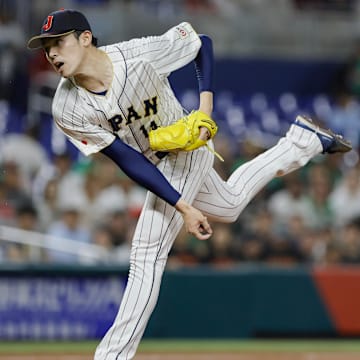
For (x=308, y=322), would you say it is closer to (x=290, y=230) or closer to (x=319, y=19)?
(x=290, y=230)

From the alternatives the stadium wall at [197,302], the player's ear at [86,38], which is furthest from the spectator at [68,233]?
the player's ear at [86,38]

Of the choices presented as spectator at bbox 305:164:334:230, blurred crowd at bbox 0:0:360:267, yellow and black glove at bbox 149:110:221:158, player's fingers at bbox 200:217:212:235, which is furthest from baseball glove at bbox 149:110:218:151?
spectator at bbox 305:164:334:230

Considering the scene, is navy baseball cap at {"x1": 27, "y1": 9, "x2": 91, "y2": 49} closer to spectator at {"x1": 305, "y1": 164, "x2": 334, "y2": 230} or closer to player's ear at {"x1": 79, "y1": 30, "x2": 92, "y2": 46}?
player's ear at {"x1": 79, "y1": 30, "x2": 92, "y2": 46}

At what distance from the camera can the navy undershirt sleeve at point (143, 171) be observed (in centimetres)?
520

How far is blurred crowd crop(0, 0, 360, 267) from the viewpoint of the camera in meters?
9.12

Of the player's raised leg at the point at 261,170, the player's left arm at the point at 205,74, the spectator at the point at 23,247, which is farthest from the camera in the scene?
the spectator at the point at 23,247

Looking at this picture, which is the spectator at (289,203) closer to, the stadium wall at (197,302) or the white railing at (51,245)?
the stadium wall at (197,302)

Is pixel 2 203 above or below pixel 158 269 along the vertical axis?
below

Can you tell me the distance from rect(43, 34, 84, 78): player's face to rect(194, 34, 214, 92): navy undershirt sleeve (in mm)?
821

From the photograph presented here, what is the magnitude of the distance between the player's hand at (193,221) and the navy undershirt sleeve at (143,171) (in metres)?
0.05

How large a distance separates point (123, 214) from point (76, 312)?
3.61 feet

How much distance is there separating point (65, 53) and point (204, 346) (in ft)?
13.1

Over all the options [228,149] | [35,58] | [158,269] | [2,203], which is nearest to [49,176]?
[2,203]

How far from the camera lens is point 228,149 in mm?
10938
